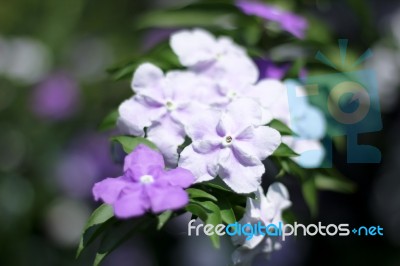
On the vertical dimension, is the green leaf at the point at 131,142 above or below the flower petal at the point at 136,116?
below

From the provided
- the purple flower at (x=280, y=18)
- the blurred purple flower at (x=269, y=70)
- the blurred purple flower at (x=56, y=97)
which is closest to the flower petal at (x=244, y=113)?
the blurred purple flower at (x=269, y=70)

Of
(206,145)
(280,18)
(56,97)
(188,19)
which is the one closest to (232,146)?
(206,145)

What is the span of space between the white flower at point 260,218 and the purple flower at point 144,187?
0.12 metres

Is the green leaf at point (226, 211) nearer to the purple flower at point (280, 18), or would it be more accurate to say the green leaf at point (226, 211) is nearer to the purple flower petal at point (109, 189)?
the purple flower petal at point (109, 189)

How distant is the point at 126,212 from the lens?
78 cm

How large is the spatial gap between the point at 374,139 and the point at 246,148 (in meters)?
1.33

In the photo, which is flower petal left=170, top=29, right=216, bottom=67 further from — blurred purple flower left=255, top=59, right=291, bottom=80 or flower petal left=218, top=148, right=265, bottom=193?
flower petal left=218, top=148, right=265, bottom=193

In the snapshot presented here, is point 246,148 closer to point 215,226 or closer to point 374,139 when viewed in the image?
point 215,226

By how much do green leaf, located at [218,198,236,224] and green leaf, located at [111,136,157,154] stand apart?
114 millimetres

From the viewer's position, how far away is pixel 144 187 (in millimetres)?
831

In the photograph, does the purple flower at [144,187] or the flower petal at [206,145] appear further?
the flower petal at [206,145]

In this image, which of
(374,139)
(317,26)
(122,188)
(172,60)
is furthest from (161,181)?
(374,139)

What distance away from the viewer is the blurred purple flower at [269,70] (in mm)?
1195

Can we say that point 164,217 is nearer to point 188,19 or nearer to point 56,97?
point 188,19
